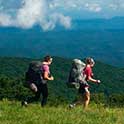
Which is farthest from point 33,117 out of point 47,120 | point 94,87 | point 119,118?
point 94,87

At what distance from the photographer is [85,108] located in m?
15.8

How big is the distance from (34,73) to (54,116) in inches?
95.2

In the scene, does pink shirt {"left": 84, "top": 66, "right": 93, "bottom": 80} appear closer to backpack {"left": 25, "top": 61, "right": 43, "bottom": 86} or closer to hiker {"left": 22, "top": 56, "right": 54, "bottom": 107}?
hiker {"left": 22, "top": 56, "right": 54, "bottom": 107}

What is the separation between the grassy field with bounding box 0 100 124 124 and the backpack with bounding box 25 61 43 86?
2.52ft

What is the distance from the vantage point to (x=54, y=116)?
13172mm

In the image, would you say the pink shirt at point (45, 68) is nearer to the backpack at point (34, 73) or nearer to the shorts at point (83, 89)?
the backpack at point (34, 73)

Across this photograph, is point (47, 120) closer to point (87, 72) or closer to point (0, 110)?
point (0, 110)

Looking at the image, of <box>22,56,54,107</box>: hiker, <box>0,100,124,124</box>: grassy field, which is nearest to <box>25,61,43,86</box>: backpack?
<box>22,56,54,107</box>: hiker

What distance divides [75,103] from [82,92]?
1.38 feet

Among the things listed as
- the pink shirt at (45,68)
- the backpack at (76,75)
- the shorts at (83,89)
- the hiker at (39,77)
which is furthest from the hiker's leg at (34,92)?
the shorts at (83,89)

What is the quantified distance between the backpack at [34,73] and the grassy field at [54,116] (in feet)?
2.52

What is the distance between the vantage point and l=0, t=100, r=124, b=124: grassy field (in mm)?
12295

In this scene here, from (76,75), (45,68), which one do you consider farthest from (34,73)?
(76,75)

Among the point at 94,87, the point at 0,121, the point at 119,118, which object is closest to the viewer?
the point at 0,121
